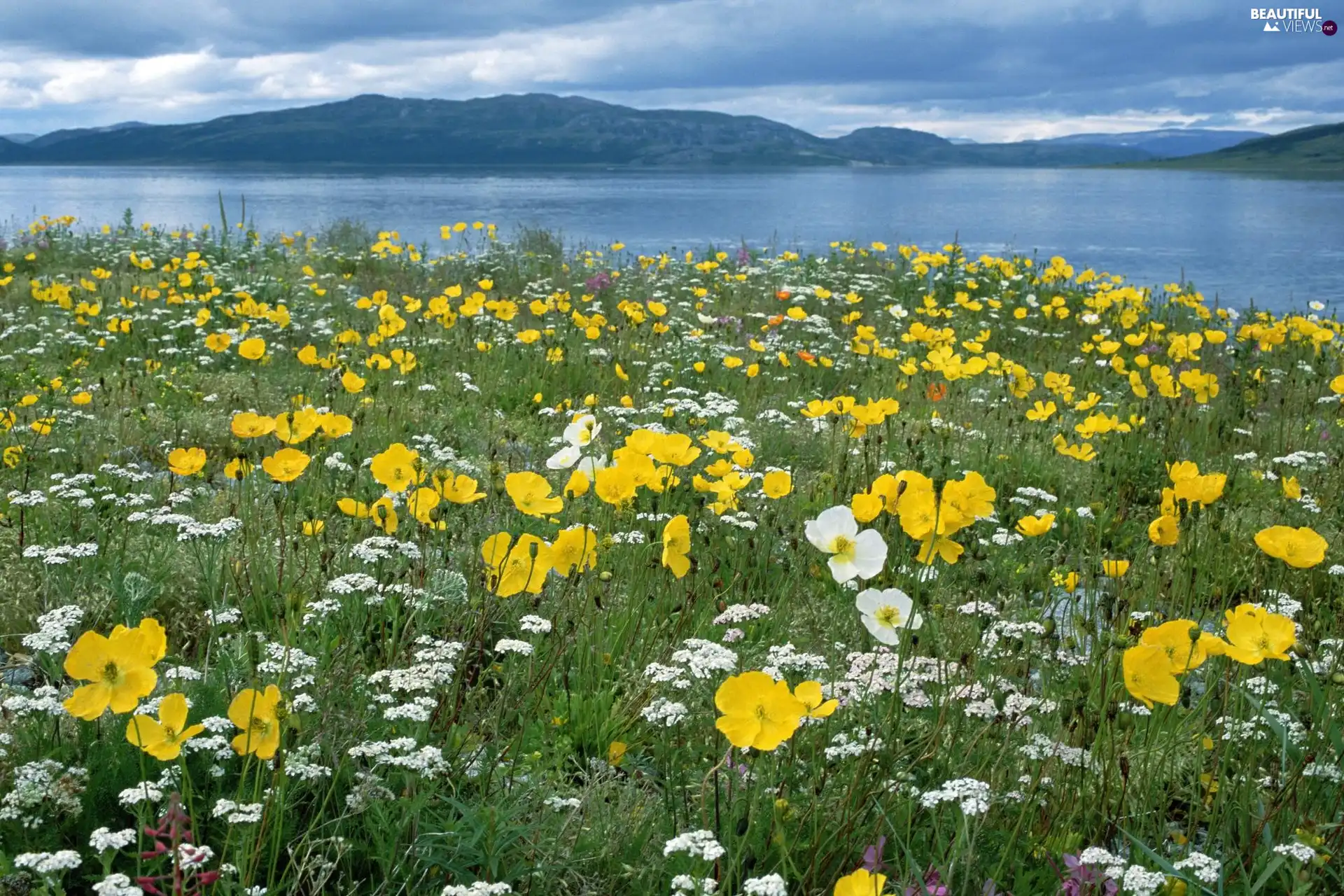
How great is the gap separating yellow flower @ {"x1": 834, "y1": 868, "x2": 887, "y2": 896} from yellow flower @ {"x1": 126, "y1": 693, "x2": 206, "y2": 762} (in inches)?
42.2

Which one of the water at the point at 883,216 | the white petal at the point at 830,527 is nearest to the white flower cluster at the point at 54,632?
the white petal at the point at 830,527

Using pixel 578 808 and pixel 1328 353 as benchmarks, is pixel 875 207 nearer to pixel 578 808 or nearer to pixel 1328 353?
pixel 1328 353

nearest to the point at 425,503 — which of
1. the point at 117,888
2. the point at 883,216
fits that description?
the point at 117,888

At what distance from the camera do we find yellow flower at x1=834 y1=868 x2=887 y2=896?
160cm

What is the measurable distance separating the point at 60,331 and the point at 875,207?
38031mm

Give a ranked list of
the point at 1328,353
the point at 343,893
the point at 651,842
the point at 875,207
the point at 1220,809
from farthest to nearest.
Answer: the point at 875,207, the point at 1328,353, the point at 1220,809, the point at 651,842, the point at 343,893

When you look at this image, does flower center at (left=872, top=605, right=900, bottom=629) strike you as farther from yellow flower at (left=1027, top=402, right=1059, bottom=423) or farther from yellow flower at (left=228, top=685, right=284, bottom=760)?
yellow flower at (left=1027, top=402, right=1059, bottom=423)

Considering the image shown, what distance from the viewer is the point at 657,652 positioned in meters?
3.04

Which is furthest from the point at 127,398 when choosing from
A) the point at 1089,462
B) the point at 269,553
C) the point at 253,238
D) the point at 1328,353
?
the point at 1328,353

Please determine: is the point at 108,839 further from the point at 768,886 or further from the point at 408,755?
the point at 768,886

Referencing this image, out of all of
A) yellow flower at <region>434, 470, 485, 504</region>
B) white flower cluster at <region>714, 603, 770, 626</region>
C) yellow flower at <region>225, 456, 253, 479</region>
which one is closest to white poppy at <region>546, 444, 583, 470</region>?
yellow flower at <region>434, 470, 485, 504</region>

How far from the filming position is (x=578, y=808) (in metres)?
2.24

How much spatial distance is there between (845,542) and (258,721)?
1.24 metres

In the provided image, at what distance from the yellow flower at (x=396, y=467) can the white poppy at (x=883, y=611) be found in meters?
1.27
